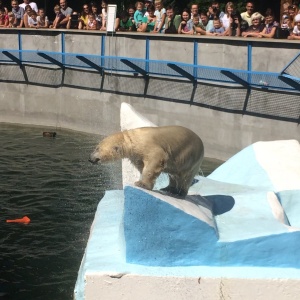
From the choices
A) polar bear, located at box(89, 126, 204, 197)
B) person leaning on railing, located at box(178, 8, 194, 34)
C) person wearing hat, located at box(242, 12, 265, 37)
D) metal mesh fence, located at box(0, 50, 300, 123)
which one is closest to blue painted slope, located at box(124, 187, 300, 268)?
polar bear, located at box(89, 126, 204, 197)

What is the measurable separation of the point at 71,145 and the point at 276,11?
34.0 feet

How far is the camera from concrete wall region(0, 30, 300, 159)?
16.8 m

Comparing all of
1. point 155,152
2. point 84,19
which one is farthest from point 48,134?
point 155,152

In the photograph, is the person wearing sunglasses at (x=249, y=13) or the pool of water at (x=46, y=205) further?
the person wearing sunglasses at (x=249, y=13)

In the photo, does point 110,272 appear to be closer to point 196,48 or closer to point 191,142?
point 191,142

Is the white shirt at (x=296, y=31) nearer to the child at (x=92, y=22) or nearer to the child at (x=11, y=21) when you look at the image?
the child at (x=92, y=22)

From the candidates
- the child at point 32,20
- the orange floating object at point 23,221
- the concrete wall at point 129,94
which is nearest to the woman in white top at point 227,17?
the concrete wall at point 129,94

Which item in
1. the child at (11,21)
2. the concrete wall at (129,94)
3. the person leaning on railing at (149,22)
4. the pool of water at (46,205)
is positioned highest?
the person leaning on railing at (149,22)

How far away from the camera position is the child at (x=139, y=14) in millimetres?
20297

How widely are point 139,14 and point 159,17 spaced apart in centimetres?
105

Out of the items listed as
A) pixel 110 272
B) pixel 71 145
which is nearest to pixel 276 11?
pixel 71 145

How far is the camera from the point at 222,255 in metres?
7.11

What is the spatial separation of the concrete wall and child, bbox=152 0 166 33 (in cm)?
56

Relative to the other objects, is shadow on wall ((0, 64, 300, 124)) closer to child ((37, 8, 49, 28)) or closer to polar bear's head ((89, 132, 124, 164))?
child ((37, 8, 49, 28))
